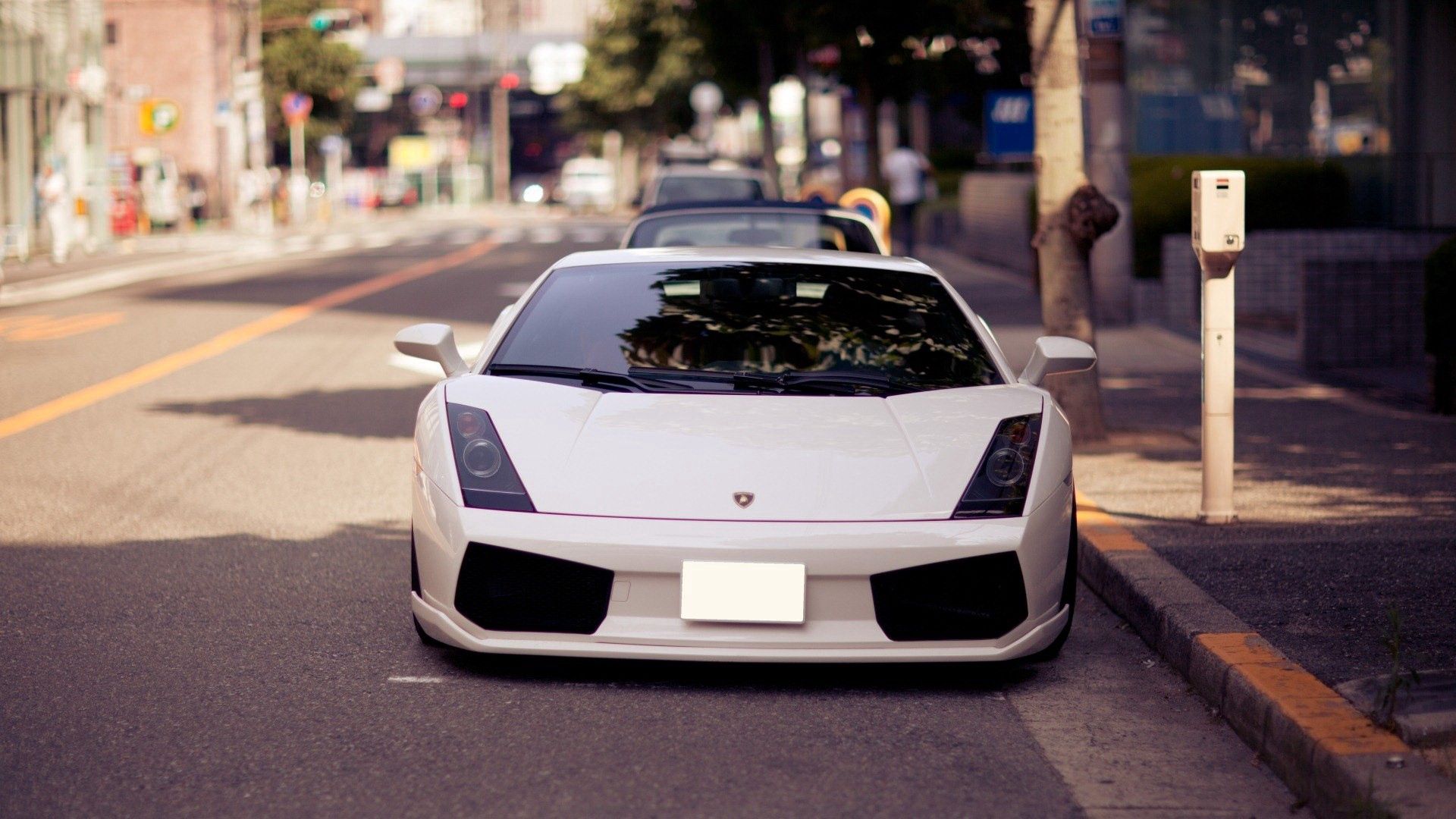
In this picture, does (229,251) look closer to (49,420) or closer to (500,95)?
(49,420)

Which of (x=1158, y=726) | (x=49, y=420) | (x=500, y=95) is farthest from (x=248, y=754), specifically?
(x=500, y=95)

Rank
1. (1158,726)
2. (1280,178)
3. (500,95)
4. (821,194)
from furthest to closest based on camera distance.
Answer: (500,95)
(821,194)
(1280,178)
(1158,726)

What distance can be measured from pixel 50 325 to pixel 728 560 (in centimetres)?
1518

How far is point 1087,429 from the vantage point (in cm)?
914

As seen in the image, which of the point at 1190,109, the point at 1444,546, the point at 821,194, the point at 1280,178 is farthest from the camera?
the point at 821,194

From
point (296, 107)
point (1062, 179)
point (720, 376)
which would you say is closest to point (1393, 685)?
point (720, 376)

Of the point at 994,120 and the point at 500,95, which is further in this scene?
the point at 500,95

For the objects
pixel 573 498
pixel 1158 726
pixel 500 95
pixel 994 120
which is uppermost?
pixel 500 95

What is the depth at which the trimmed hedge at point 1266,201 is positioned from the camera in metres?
18.3

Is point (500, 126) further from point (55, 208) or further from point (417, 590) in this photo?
point (417, 590)

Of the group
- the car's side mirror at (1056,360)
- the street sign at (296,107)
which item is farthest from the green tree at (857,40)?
the street sign at (296,107)

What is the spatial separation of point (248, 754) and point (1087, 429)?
570cm

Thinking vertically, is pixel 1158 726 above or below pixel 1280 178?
below

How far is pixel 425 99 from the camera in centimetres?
9338
